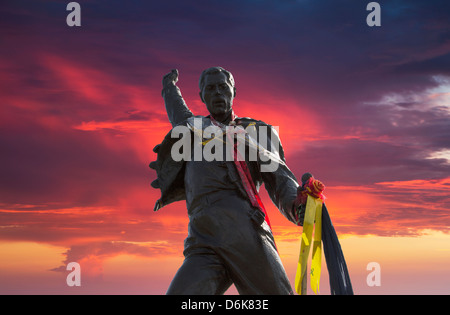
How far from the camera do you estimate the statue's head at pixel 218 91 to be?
7242mm

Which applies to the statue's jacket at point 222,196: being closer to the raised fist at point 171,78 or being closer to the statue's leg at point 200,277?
the statue's leg at point 200,277

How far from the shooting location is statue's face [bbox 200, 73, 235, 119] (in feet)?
23.7

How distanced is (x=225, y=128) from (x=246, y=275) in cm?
192

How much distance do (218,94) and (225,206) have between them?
155cm

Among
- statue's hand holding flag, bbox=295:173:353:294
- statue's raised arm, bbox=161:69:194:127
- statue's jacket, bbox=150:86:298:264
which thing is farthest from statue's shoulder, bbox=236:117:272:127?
statue's hand holding flag, bbox=295:173:353:294

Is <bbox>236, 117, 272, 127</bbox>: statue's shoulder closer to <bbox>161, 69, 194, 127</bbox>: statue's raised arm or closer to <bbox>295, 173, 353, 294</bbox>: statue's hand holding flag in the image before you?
<bbox>161, 69, 194, 127</bbox>: statue's raised arm

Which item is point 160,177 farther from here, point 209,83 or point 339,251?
point 339,251

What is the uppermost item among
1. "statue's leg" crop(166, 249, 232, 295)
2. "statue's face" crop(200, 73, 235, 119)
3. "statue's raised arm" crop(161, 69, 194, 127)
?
"statue's raised arm" crop(161, 69, 194, 127)

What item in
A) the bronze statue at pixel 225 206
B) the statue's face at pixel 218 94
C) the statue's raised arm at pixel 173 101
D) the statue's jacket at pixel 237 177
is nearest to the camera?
the bronze statue at pixel 225 206

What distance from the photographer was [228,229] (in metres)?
6.38

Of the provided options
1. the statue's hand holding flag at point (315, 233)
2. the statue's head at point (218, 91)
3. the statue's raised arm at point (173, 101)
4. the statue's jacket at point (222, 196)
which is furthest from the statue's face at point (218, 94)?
the statue's hand holding flag at point (315, 233)

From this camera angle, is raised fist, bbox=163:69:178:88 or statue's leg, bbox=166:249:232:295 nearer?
statue's leg, bbox=166:249:232:295

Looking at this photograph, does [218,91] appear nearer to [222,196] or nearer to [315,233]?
[222,196]
